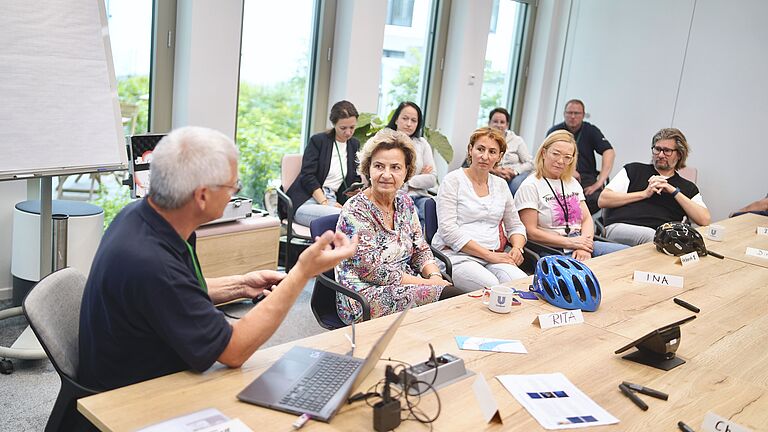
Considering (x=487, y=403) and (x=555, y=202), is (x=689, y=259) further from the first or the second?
(x=487, y=403)

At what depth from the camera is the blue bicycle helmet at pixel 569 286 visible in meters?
2.75

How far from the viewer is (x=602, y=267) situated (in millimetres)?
3504

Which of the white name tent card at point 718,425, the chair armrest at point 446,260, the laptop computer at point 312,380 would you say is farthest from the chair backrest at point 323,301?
the white name tent card at point 718,425

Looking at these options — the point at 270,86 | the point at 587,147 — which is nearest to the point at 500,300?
the point at 270,86

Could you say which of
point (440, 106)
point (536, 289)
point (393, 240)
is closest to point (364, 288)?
point (393, 240)

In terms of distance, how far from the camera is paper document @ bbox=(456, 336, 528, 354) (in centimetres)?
227

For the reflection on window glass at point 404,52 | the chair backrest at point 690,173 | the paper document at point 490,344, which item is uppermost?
the reflection on window glass at point 404,52

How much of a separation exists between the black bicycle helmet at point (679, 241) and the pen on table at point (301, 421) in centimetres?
283

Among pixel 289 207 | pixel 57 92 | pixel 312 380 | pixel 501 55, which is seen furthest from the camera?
pixel 501 55

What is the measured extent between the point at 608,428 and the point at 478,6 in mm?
5966

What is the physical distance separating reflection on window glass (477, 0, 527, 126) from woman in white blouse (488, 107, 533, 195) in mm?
1006

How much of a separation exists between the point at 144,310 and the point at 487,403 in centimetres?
89

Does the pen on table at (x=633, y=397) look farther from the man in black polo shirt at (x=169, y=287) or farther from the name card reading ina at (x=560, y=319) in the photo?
the man in black polo shirt at (x=169, y=287)

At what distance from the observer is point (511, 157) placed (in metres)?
6.88
